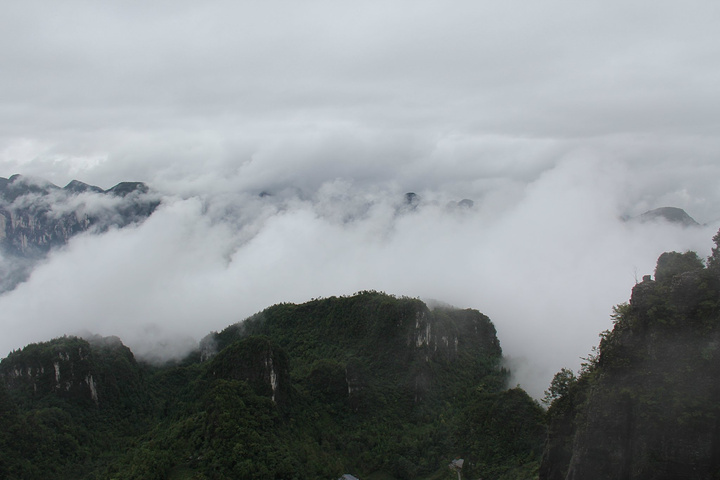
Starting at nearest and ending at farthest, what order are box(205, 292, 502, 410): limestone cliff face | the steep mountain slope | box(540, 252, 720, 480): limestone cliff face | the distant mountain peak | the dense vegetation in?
box(540, 252, 720, 480): limestone cliff face, the dense vegetation, box(205, 292, 502, 410): limestone cliff face, the distant mountain peak, the steep mountain slope

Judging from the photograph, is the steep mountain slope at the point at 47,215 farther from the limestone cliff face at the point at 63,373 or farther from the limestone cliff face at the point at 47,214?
the limestone cliff face at the point at 63,373

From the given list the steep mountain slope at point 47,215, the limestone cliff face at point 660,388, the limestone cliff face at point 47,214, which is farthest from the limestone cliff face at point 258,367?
the limestone cliff face at point 47,214

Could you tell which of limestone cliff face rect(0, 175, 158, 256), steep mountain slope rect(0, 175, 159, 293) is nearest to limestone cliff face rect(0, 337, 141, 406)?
steep mountain slope rect(0, 175, 159, 293)

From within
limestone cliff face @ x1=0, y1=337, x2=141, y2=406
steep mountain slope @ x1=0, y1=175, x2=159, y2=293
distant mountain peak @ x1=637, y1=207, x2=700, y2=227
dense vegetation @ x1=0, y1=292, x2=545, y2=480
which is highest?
steep mountain slope @ x1=0, y1=175, x2=159, y2=293

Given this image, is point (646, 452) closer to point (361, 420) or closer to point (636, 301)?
point (636, 301)

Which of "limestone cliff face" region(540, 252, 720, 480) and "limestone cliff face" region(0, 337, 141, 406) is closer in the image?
"limestone cliff face" region(540, 252, 720, 480)

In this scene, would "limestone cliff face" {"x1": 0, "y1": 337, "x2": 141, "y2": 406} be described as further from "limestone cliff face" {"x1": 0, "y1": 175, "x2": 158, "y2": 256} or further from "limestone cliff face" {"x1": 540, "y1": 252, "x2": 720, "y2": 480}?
"limestone cliff face" {"x1": 0, "y1": 175, "x2": 158, "y2": 256}
